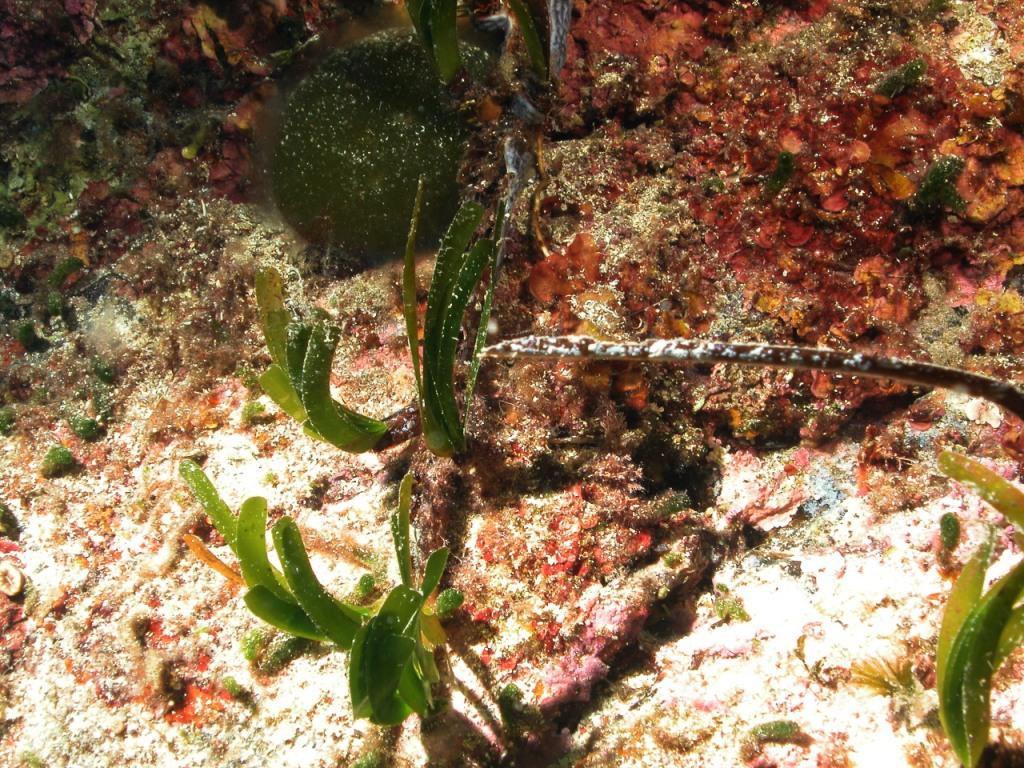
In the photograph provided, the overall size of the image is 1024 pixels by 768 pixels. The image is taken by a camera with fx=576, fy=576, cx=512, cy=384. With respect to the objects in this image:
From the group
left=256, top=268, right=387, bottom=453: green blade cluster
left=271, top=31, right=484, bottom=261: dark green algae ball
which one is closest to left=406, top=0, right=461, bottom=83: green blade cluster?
left=271, top=31, right=484, bottom=261: dark green algae ball

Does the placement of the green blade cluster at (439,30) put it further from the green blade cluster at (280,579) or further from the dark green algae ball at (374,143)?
the green blade cluster at (280,579)

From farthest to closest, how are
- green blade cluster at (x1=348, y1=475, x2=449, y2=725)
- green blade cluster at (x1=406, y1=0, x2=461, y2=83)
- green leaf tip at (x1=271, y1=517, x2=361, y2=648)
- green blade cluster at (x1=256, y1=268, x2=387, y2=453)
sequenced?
green blade cluster at (x1=406, y1=0, x2=461, y2=83), green blade cluster at (x1=256, y1=268, x2=387, y2=453), green leaf tip at (x1=271, y1=517, x2=361, y2=648), green blade cluster at (x1=348, y1=475, x2=449, y2=725)

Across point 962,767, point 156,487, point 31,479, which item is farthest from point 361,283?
point 962,767

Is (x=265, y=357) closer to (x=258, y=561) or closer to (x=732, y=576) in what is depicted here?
(x=258, y=561)

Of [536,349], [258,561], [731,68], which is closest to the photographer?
[536,349]

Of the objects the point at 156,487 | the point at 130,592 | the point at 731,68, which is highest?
the point at 731,68

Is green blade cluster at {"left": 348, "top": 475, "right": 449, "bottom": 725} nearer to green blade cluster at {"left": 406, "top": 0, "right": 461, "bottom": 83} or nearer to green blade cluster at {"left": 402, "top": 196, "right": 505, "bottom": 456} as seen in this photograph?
green blade cluster at {"left": 402, "top": 196, "right": 505, "bottom": 456}
